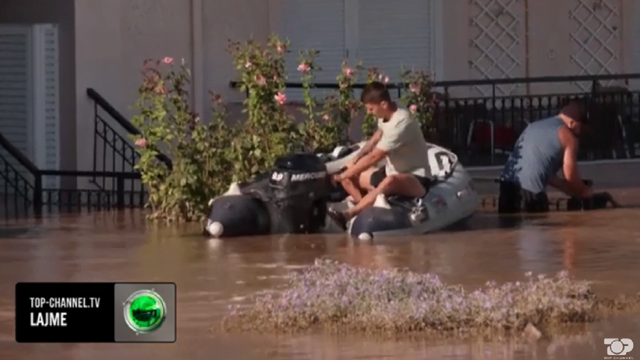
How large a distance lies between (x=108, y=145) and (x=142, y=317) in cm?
950

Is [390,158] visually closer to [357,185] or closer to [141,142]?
[357,185]

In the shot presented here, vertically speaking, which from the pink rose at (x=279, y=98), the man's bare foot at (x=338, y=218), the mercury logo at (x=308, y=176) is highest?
the pink rose at (x=279, y=98)

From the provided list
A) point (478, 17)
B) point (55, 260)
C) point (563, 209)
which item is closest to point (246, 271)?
point (55, 260)

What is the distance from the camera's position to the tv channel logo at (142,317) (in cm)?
809

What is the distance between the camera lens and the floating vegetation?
853cm

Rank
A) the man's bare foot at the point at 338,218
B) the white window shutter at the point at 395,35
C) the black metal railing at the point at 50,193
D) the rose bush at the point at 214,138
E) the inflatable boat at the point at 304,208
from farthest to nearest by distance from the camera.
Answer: the white window shutter at the point at 395,35
the black metal railing at the point at 50,193
the rose bush at the point at 214,138
the man's bare foot at the point at 338,218
the inflatable boat at the point at 304,208

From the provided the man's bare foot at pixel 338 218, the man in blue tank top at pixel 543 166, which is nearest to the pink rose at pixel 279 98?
the man's bare foot at pixel 338 218

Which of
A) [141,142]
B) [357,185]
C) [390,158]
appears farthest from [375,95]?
[141,142]

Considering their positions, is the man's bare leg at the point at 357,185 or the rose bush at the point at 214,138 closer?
the man's bare leg at the point at 357,185

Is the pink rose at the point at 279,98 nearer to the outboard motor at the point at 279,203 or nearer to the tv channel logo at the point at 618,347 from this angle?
the outboard motor at the point at 279,203

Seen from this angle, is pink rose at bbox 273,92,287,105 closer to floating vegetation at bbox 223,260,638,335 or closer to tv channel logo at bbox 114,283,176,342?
floating vegetation at bbox 223,260,638,335

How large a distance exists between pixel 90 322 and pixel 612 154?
12.2 meters

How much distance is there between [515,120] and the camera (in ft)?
64.3

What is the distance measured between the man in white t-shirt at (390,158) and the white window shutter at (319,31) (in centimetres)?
674
